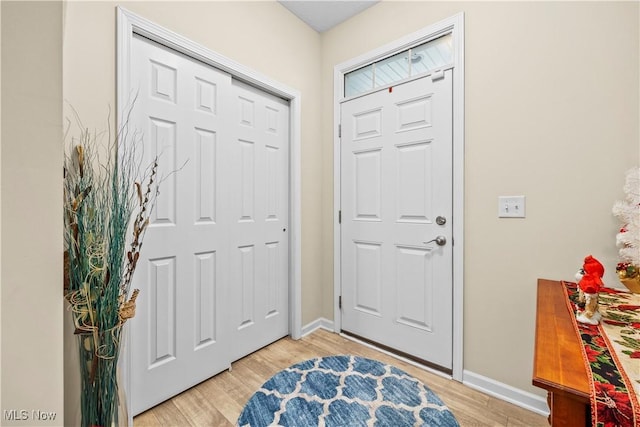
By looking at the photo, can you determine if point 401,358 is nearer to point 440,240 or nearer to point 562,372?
point 440,240

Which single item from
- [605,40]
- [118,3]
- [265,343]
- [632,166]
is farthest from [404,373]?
[118,3]

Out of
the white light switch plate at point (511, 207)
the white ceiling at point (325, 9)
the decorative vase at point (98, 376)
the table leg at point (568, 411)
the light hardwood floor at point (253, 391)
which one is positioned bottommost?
the light hardwood floor at point (253, 391)

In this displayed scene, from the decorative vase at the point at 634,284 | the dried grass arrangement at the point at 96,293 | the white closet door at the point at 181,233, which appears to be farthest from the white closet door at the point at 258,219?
the decorative vase at the point at 634,284

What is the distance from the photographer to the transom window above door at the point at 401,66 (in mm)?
1883

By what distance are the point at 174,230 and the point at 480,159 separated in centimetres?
190

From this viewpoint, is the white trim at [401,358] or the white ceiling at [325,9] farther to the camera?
the white ceiling at [325,9]

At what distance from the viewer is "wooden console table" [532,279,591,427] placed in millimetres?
590

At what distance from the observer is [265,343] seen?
221 cm

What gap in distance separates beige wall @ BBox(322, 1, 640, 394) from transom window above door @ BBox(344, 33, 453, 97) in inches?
5.6

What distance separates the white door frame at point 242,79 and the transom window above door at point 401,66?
1.68 feet

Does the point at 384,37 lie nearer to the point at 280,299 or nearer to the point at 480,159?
the point at 480,159

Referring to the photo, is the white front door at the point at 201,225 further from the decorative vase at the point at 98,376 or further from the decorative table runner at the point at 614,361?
the decorative table runner at the point at 614,361

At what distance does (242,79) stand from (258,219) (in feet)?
3.36

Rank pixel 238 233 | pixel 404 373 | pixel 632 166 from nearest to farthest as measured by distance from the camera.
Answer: pixel 632 166 → pixel 404 373 → pixel 238 233
